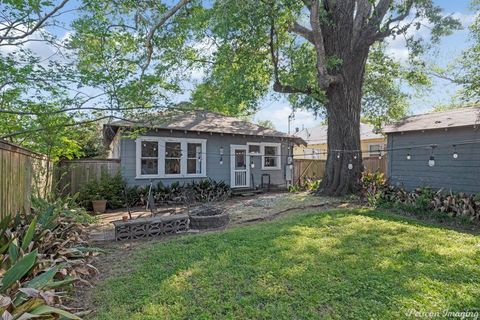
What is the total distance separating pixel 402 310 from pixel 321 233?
2.82m

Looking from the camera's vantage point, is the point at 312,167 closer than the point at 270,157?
No

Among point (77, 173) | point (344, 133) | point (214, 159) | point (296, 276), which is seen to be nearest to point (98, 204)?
point (77, 173)

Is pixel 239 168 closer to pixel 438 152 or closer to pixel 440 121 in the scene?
pixel 438 152

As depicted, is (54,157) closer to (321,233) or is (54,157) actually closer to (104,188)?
(104,188)

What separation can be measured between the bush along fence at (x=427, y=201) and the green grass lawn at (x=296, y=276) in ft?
5.57

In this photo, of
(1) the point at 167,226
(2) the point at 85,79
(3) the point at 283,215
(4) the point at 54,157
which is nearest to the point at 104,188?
(4) the point at 54,157

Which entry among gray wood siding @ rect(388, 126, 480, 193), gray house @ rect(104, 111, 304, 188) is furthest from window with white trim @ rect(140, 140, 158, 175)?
gray wood siding @ rect(388, 126, 480, 193)

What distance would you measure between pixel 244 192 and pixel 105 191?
545cm

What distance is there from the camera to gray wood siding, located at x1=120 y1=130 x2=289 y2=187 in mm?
10312

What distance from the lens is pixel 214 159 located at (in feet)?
40.3

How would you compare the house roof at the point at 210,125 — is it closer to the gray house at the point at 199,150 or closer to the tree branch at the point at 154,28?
the gray house at the point at 199,150

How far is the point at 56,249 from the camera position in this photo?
160 inches

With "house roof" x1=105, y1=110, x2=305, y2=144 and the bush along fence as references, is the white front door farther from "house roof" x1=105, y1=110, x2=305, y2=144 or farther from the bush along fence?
the bush along fence

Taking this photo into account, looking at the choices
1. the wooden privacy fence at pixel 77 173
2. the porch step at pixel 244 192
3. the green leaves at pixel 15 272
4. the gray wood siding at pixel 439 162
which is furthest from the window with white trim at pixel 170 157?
the green leaves at pixel 15 272
